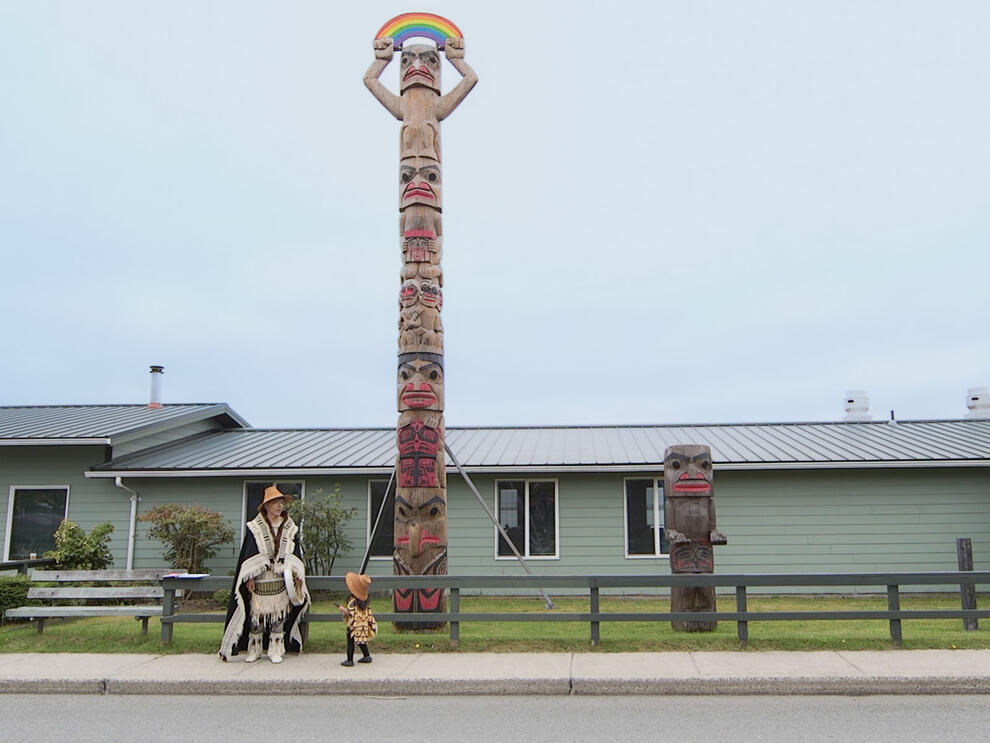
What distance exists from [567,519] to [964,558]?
7625mm

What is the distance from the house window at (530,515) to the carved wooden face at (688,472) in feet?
21.6

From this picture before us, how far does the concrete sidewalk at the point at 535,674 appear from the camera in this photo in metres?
7.89

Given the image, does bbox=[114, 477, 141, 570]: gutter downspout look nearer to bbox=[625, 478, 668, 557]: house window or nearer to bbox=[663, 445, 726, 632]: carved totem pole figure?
bbox=[625, 478, 668, 557]: house window

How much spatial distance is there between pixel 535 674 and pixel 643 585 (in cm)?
199

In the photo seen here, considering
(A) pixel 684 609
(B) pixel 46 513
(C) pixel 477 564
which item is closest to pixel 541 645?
(A) pixel 684 609

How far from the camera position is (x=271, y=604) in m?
9.18

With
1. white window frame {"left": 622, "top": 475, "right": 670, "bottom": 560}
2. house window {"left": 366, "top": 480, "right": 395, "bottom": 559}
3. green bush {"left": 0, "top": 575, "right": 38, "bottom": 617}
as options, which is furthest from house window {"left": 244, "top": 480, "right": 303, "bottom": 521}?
white window frame {"left": 622, "top": 475, "right": 670, "bottom": 560}

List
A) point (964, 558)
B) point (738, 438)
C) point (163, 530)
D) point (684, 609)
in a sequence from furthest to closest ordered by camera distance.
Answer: point (738, 438) → point (163, 530) → point (964, 558) → point (684, 609)

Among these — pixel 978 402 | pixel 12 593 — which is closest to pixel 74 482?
pixel 12 593

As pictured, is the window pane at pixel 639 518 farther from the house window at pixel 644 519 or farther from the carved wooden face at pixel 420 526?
the carved wooden face at pixel 420 526

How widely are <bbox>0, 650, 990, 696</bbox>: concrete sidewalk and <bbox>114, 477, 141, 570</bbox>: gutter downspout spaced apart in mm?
8244

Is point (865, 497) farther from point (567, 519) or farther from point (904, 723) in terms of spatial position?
point (904, 723)

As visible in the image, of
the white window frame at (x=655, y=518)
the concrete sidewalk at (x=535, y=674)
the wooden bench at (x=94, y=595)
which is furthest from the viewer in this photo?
the white window frame at (x=655, y=518)

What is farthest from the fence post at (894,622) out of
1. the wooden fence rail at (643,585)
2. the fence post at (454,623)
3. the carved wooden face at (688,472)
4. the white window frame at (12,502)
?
the white window frame at (12,502)
